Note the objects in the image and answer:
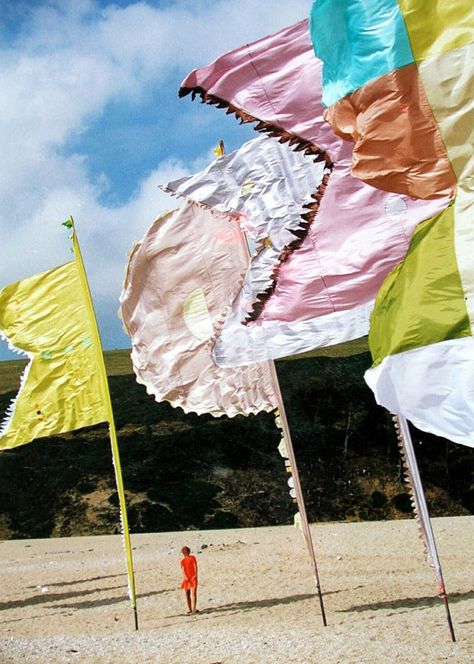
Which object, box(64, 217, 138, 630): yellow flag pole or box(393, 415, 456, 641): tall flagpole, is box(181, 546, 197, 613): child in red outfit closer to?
box(64, 217, 138, 630): yellow flag pole

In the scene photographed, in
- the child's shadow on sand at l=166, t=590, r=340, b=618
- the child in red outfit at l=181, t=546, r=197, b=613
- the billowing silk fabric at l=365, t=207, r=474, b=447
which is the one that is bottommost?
the child's shadow on sand at l=166, t=590, r=340, b=618

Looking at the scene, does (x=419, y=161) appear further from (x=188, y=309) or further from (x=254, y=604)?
(x=254, y=604)

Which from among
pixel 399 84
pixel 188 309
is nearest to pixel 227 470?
pixel 188 309

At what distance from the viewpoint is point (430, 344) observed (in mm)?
6391

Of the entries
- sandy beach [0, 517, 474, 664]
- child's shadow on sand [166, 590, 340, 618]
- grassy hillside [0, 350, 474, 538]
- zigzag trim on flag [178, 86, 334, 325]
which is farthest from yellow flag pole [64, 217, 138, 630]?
grassy hillside [0, 350, 474, 538]

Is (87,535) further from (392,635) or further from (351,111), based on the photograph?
(351,111)

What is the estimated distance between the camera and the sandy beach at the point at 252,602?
10898 millimetres

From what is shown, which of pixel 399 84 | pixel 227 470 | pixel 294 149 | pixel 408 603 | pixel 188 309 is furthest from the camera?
pixel 227 470

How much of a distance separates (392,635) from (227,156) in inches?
268

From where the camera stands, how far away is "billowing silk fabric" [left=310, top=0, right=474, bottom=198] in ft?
21.4

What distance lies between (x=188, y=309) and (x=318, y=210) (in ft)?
15.4

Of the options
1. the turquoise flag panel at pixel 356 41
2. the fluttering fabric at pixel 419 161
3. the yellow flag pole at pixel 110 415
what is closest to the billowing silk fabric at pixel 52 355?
the yellow flag pole at pixel 110 415

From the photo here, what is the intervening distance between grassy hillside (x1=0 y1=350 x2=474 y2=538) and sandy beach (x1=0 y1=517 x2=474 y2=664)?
8.90 metres

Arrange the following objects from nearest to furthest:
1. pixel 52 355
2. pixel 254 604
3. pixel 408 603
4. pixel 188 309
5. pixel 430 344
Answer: pixel 430 344, pixel 52 355, pixel 188 309, pixel 408 603, pixel 254 604
